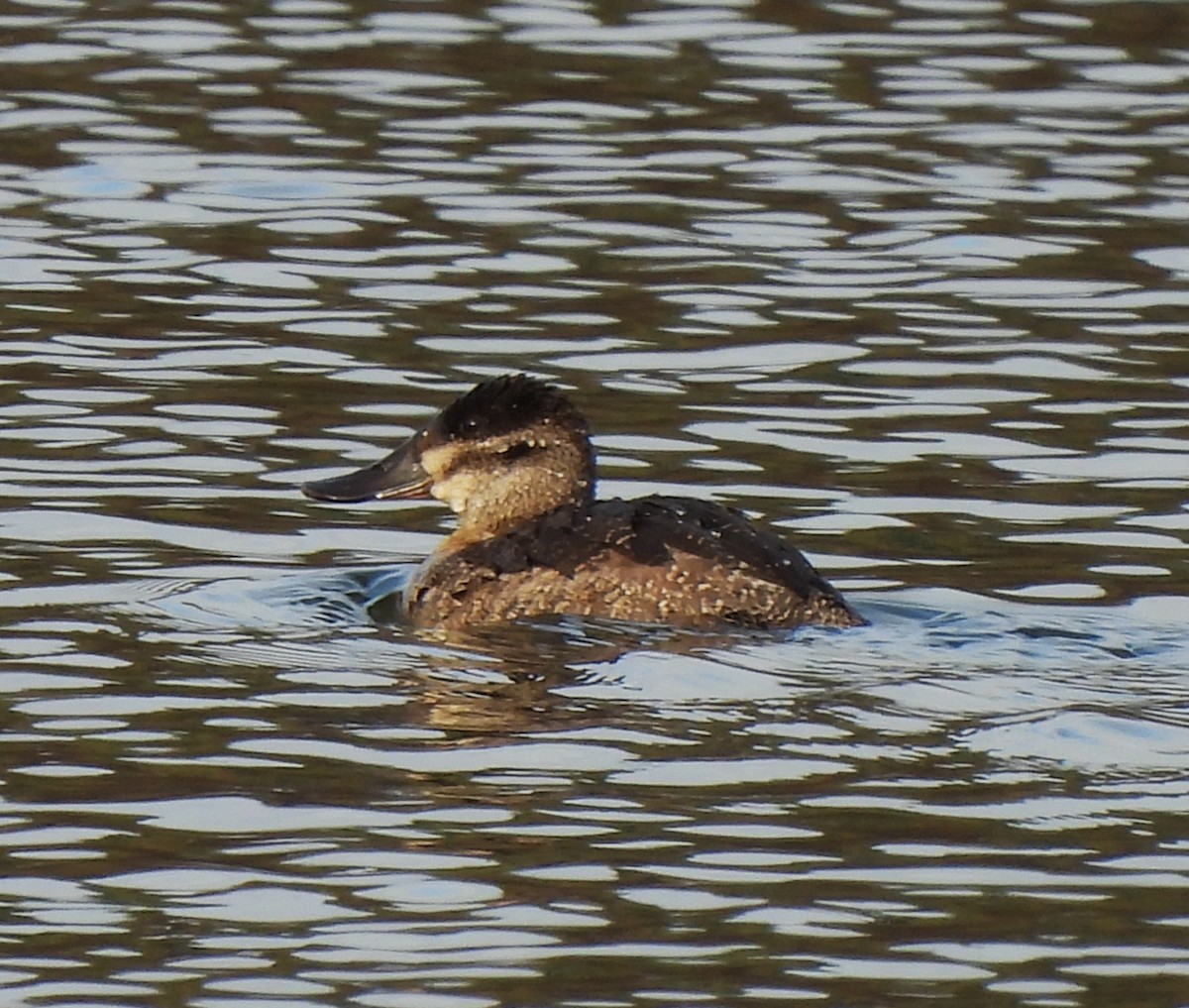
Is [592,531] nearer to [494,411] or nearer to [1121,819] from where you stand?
[494,411]

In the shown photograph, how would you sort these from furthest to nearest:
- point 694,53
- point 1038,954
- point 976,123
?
point 694,53, point 976,123, point 1038,954

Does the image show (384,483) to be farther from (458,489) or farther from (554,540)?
(554,540)

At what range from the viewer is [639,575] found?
31.2 ft

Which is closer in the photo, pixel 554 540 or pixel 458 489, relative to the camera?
pixel 554 540

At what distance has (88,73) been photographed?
1695cm

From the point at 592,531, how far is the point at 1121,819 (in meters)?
2.59

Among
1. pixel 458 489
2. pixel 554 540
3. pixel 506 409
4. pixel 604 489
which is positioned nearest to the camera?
pixel 554 540

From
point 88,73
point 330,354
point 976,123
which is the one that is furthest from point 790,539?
point 88,73

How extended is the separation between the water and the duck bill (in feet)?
0.63

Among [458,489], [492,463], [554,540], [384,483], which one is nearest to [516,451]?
[492,463]

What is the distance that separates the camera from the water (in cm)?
690

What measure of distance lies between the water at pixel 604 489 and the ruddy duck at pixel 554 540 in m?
0.14

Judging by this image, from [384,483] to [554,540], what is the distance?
1.06 metres

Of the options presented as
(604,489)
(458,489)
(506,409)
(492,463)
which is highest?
(506,409)
